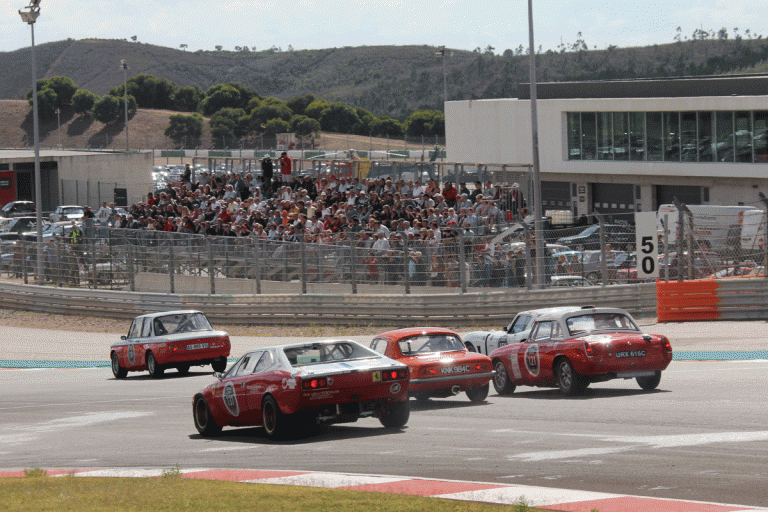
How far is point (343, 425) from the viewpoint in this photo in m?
13.0

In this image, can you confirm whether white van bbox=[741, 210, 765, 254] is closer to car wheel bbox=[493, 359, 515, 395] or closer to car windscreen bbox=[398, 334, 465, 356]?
car wheel bbox=[493, 359, 515, 395]

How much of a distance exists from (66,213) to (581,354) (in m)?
46.0

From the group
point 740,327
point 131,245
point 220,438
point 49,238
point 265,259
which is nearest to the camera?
point 220,438

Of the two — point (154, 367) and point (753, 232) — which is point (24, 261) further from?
point (753, 232)

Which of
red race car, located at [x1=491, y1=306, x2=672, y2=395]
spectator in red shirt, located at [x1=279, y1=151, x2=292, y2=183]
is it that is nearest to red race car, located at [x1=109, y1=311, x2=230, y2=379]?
red race car, located at [x1=491, y1=306, x2=672, y2=395]

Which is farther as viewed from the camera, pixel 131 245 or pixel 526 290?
pixel 131 245

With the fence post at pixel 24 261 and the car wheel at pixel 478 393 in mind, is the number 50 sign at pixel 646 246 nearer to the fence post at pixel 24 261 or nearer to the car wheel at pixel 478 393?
the car wheel at pixel 478 393

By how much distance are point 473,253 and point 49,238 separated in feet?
63.8

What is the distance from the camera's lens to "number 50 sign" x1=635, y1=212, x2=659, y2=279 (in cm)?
2136

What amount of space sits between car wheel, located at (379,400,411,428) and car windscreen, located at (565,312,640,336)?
3.41m

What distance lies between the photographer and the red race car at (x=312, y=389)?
1130 centimetres

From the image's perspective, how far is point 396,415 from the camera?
39.6 feet

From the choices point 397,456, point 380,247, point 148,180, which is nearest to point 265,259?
point 380,247

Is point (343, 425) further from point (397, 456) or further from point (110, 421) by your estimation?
point (110, 421)
